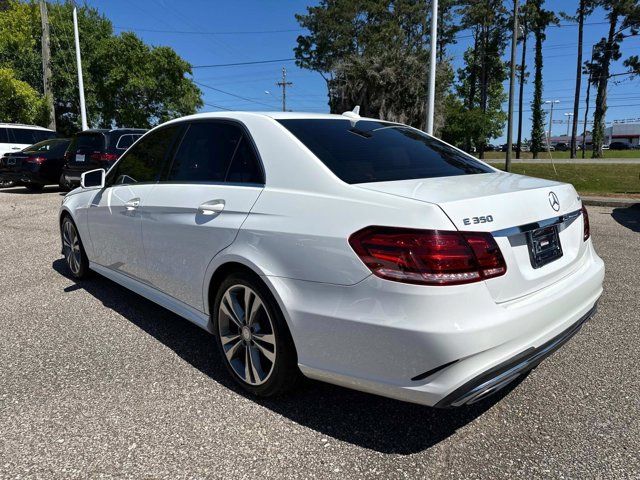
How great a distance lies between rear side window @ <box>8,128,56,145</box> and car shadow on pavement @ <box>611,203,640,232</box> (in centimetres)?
1726

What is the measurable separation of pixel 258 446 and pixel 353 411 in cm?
58

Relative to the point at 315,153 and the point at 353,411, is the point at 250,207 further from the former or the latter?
the point at 353,411

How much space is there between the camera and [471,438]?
7.93 feet

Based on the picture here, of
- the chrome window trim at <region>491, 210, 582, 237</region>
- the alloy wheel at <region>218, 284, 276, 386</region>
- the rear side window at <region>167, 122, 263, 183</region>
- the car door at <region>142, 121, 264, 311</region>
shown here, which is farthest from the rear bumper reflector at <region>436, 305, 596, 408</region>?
the rear side window at <region>167, 122, 263, 183</region>

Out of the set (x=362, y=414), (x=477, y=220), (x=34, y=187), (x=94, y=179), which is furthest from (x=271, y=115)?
(x=34, y=187)

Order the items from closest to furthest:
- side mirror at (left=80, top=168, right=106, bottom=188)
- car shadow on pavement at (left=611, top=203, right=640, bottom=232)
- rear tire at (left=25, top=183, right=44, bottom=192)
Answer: side mirror at (left=80, top=168, right=106, bottom=188) < car shadow on pavement at (left=611, top=203, right=640, bottom=232) < rear tire at (left=25, top=183, right=44, bottom=192)

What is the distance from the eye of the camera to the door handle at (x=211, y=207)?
2830 millimetres

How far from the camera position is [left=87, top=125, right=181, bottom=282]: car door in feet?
12.0

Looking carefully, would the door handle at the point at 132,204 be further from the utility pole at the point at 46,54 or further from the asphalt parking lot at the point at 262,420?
the utility pole at the point at 46,54

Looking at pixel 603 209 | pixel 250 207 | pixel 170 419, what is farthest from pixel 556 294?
pixel 603 209

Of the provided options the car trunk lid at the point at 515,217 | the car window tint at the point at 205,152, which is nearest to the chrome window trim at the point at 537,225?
the car trunk lid at the point at 515,217

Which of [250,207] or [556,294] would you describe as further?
[250,207]

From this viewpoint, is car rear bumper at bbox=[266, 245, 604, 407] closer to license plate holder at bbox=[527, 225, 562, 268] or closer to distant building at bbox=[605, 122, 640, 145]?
license plate holder at bbox=[527, 225, 562, 268]

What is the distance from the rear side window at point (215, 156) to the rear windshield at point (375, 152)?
31cm
